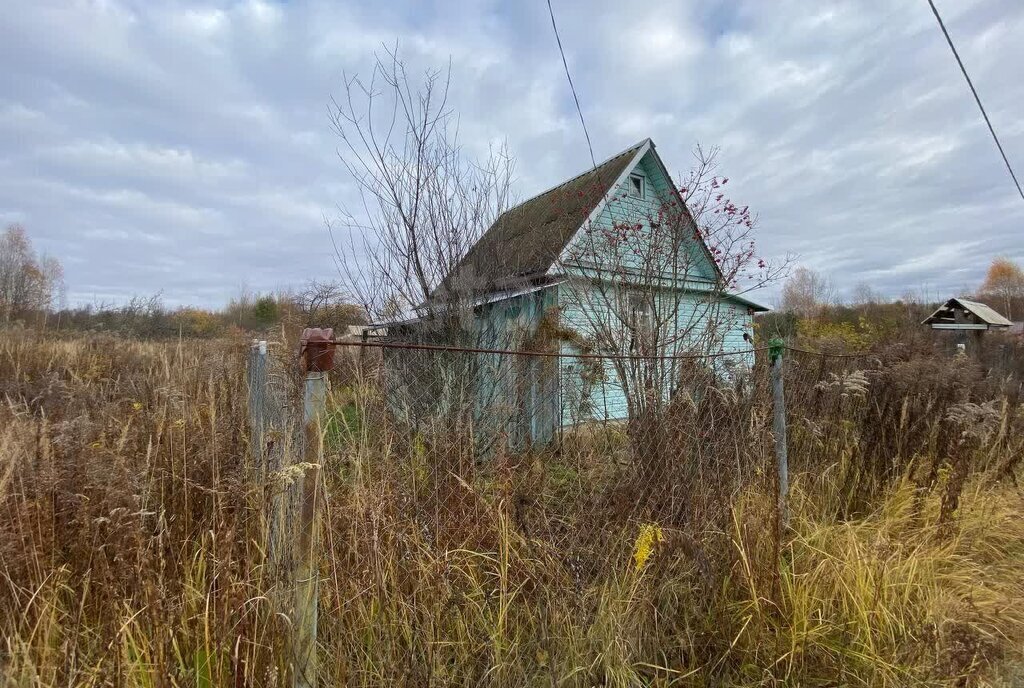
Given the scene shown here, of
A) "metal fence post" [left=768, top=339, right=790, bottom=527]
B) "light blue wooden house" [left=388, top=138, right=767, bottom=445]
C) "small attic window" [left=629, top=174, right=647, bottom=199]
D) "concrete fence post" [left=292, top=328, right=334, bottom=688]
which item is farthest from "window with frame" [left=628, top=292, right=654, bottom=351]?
"small attic window" [left=629, top=174, right=647, bottom=199]

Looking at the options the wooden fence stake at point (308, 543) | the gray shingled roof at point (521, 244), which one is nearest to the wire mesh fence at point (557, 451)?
the wooden fence stake at point (308, 543)

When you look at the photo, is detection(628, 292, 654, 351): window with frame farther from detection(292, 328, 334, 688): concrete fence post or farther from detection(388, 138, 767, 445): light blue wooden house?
detection(292, 328, 334, 688): concrete fence post

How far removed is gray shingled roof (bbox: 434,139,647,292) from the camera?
5.25 metres

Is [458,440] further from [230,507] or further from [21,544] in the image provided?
[21,544]

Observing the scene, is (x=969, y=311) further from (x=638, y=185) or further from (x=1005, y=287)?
(x=1005, y=287)

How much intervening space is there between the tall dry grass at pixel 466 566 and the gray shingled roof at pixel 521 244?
2608 millimetres

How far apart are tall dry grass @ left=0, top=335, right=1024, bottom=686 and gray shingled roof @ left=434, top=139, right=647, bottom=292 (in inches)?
103

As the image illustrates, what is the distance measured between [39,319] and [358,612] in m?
12.8

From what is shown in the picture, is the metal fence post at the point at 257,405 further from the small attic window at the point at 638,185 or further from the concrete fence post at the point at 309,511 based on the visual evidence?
the small attic window at the point at 638,185

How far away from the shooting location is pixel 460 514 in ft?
7.99

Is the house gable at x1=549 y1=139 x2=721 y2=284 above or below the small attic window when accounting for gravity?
below

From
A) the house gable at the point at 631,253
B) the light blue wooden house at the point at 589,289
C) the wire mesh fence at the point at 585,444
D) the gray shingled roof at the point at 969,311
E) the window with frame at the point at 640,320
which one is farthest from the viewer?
the gray shingled roof at the point at 969,311

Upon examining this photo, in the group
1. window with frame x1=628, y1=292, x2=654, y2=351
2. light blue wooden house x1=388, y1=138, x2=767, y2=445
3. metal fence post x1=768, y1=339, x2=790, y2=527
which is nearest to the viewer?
metal fence post x1=768, y1=339, x2=790, y2=527

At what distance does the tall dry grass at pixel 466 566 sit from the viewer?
173 cm
